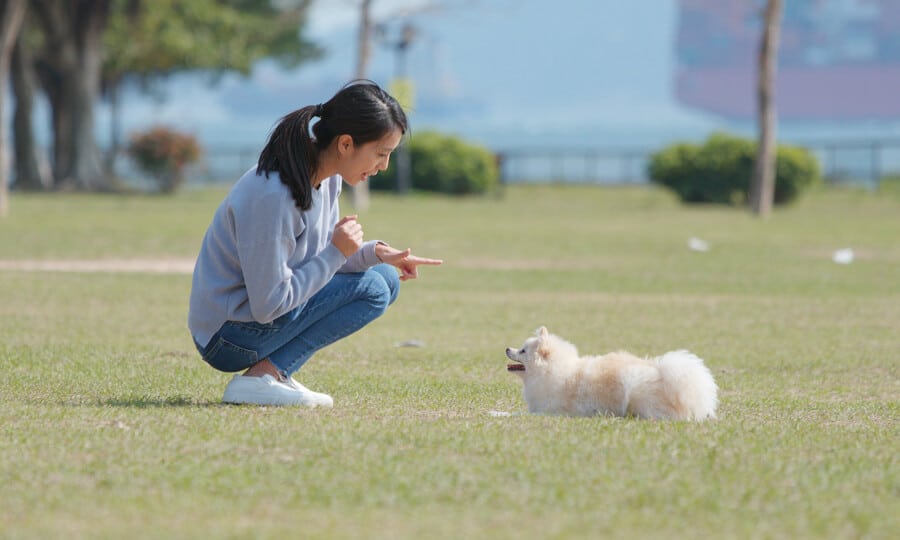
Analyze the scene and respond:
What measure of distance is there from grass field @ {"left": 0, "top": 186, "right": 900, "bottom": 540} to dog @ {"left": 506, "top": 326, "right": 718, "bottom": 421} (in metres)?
0.16

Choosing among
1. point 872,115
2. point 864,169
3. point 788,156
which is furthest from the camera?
point 872,115

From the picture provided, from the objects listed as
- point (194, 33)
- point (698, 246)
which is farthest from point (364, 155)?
point (194, 33)

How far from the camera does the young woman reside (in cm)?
589

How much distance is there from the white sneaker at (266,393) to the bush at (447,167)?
32938mm

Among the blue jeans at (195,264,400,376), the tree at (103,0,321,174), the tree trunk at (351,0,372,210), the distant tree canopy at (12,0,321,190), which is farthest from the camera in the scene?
the tree at (103,0,321,174)

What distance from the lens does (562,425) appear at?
5.93m

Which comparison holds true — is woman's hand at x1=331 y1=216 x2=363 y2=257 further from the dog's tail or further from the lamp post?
the lamp post

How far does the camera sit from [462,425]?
5.96 meters

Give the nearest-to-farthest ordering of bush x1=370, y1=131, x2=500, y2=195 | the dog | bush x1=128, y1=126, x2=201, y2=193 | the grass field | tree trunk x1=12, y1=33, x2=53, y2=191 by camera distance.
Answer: the grass field
the dog
bush x1=128, y1=126, x2=201, y2=193
bush x1=370, y1=131, x2=500, y2=195
tree trunk x1=12, y1=33, x2=53, y2=191

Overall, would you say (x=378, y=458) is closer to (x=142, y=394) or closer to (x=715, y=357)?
(x=142, y=394)

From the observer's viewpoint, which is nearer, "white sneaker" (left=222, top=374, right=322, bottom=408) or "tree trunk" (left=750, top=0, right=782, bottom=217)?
"white sneaker" (left=222, top=374, right=322, bottom=408)

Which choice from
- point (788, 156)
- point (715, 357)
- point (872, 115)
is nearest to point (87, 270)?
point (715, 357)

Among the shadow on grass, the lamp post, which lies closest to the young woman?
the shadow on grass

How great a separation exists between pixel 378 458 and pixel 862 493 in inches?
66.1
